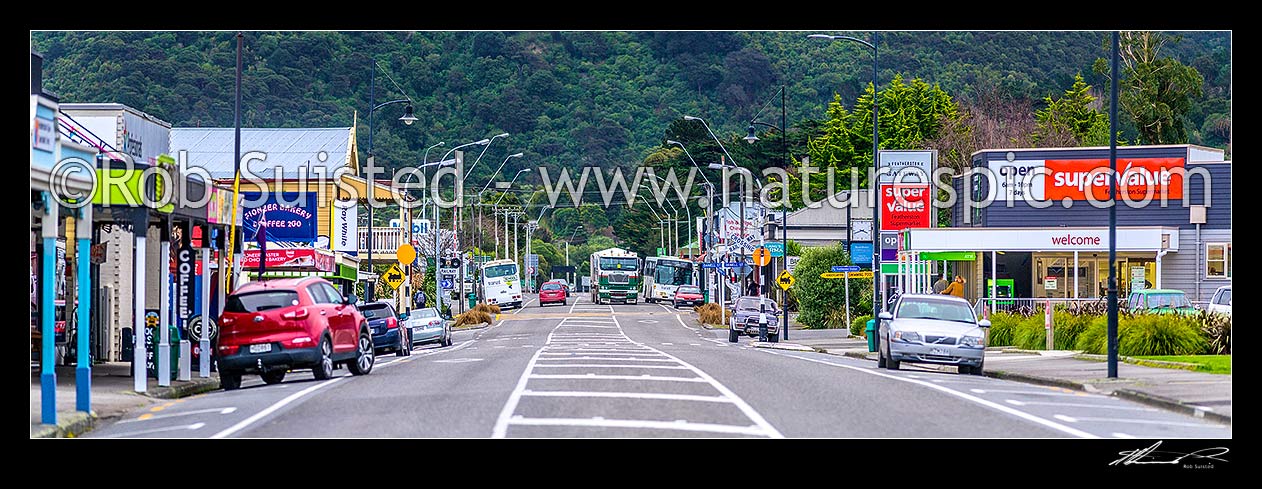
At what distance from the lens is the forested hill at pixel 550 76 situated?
90.8m

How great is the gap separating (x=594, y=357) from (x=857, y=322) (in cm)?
2277

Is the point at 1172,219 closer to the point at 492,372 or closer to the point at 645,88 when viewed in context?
the point at 492,372

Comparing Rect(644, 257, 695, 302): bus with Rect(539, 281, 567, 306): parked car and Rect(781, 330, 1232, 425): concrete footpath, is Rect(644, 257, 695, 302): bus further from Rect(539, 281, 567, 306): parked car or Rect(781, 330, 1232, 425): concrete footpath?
Rect(781, 330, 1232, 425): concrete footpath

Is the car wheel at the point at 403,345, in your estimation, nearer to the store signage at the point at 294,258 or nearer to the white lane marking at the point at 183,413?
the store signage at the point at 294,258

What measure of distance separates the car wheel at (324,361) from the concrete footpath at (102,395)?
1842 mm

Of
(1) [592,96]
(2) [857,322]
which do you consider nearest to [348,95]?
(1) [592,96]

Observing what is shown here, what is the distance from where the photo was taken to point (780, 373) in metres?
25.7

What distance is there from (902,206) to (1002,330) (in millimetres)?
7628

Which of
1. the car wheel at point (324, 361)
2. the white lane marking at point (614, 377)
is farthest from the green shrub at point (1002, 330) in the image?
the car wheel at point (324, 361)

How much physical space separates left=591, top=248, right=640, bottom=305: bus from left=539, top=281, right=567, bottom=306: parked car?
2668 millimetres

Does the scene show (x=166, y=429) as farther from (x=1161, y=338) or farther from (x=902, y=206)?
(x=902, y=206)

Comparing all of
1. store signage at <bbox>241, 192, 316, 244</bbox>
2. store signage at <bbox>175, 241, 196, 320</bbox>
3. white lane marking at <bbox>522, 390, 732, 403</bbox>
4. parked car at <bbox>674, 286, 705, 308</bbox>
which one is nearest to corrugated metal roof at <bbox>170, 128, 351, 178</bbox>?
store signage at <bbox>241, 192, 316, 244</bbox>

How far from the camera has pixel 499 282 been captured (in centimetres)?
9238

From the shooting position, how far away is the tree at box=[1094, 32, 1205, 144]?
7856 centimetres
